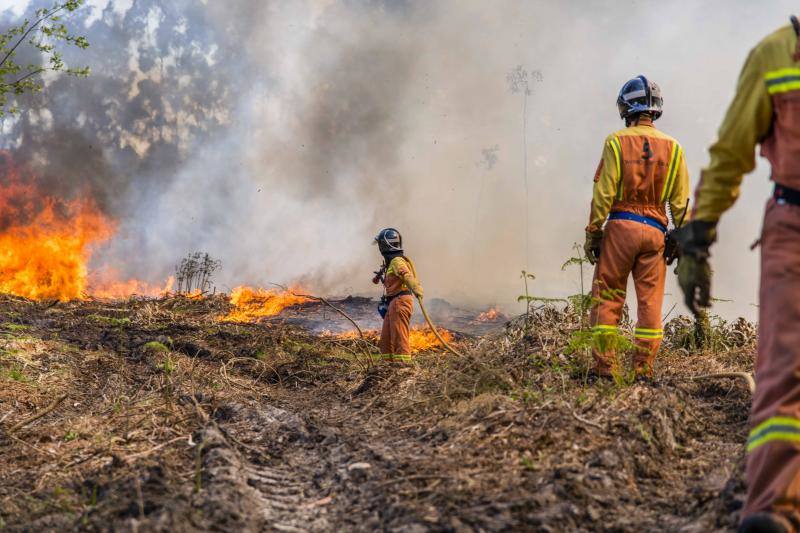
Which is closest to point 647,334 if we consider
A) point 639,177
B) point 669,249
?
point 669,249

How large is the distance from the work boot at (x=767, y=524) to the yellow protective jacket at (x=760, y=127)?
43.4 inches

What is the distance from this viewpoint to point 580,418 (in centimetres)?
358

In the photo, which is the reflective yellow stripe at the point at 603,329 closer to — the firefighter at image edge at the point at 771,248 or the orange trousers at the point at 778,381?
the firefighter at image edge at the point at 771,248

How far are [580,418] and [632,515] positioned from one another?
803mm

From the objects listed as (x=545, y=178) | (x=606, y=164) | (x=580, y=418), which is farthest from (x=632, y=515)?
(x=545, y=178)

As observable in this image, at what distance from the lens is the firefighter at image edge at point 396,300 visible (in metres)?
8.66

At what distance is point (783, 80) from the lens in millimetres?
2484

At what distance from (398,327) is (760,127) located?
6.40 meters

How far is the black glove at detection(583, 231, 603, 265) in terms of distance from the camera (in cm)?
542

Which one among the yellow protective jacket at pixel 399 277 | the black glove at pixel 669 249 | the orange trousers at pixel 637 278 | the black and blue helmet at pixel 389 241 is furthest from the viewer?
the black and blue helmet at pixel 389 241

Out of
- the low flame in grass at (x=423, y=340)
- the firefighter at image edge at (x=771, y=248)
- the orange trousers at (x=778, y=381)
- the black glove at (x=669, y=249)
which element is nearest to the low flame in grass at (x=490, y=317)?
the low flame in grass at (x=423, y=340)

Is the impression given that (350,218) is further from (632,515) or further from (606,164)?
(632,515)

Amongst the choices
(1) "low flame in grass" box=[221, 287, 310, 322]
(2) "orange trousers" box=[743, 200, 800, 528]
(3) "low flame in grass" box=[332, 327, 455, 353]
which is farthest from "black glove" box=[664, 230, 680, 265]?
(1) "low flame in grass" box=[221, 287, 310, 322]

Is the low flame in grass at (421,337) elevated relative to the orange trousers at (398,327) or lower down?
lower down
